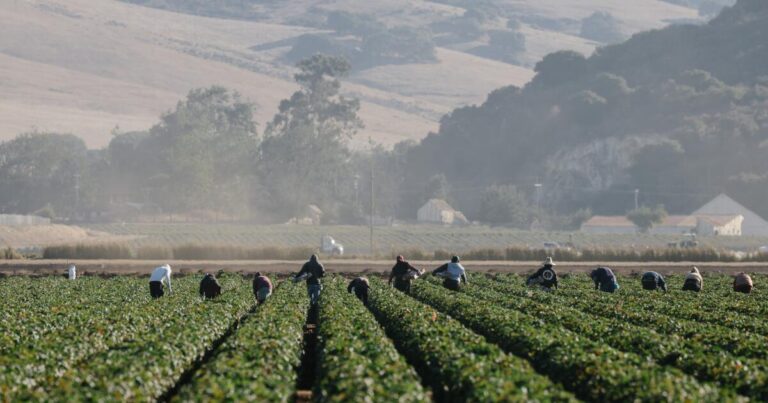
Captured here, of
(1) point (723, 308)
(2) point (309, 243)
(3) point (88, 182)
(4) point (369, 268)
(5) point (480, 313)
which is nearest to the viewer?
(5) point (480, 313)

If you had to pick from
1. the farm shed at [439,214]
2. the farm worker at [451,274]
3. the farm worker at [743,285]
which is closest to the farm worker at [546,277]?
the farm worker at [451,274]

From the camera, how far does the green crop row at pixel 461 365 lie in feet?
64.6

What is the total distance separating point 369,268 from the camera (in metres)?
79.2

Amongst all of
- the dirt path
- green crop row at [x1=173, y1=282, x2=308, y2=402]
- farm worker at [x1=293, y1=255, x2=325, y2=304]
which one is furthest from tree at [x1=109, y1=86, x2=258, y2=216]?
green crop row at [x1=173, y1=282, x2=308, y2=402]

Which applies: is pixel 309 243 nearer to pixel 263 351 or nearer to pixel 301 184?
pixel 301 184

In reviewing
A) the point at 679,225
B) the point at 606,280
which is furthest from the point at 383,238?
the point at 606,280

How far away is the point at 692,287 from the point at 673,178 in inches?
5536

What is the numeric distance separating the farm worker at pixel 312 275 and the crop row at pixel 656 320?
283 inches

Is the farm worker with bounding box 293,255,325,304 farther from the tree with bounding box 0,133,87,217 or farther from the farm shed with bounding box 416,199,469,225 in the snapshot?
the tree with bounding box 0,133,87,217

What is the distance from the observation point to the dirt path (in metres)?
77.4

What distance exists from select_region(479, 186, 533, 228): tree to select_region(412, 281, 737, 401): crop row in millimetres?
142065

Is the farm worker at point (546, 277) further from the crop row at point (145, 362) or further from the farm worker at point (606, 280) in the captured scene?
the crop row at point (145, 362)

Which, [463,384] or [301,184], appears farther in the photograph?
[301,184]

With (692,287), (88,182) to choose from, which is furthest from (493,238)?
(692,287)
